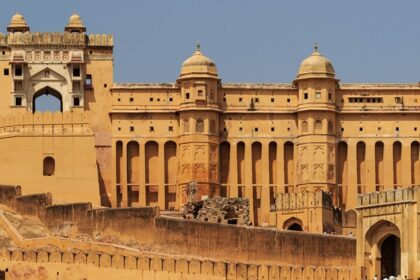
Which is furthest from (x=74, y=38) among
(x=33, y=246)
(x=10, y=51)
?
(x=33, y=246)

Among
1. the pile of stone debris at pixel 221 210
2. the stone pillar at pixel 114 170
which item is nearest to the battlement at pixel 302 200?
the pile of stone debris at pixel 221 210

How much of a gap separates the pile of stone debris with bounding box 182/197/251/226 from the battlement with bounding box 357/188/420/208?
13819mm

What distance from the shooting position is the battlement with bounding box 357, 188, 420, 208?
202ft

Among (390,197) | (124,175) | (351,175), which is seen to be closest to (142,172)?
(124,175)

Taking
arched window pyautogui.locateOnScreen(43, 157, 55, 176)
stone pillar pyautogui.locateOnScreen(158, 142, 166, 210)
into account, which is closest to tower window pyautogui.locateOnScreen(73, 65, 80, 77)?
arched window pyautogui.locateOnScreen(43, 157, 55, 176)

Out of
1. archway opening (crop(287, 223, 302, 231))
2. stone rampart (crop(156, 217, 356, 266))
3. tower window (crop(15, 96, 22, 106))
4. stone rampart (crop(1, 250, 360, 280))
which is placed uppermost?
tower window (crop(15, 96, 22, 106))

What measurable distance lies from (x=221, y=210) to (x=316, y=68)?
9.65m

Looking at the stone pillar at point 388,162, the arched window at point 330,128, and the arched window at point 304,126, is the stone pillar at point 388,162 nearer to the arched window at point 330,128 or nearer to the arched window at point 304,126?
the arched window at point 330,128

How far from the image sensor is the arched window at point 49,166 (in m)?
82.1

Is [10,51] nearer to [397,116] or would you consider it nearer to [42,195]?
[42,195]

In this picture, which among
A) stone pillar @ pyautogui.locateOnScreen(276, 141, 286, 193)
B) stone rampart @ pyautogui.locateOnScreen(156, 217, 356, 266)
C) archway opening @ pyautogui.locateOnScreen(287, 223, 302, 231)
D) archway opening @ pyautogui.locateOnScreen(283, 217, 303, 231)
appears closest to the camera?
stone rampart @ pyautogui.locateOnScreen(156, 217, 356, 266)

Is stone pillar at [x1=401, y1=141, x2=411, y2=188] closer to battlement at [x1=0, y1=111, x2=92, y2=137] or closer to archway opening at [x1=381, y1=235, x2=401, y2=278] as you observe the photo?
battlement at [x1=0, y1=111, x2=92, y2=137]

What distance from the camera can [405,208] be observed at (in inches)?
2420

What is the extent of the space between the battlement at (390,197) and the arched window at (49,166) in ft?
70.1
